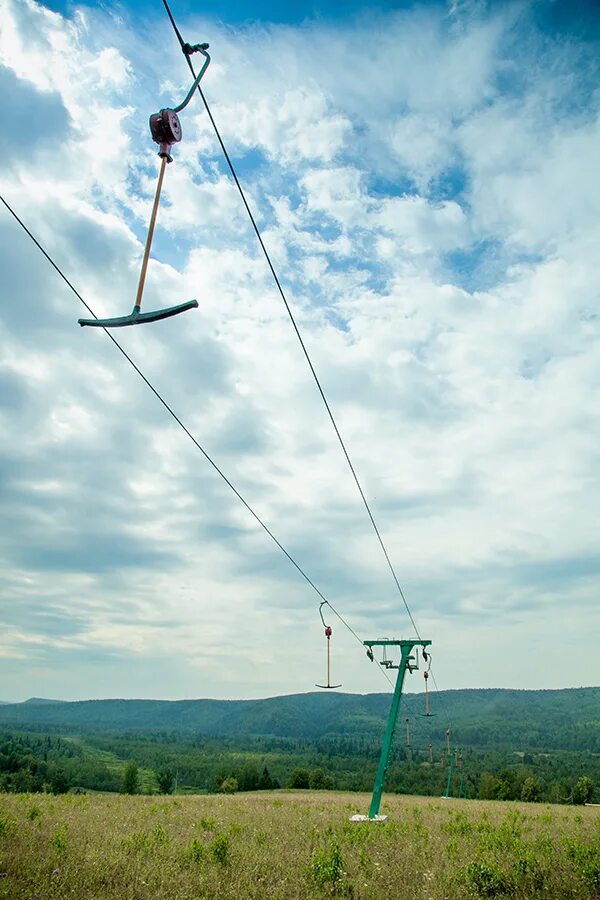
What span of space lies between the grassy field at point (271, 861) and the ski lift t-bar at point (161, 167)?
37.6ft

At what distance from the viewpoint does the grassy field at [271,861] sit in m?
13.5

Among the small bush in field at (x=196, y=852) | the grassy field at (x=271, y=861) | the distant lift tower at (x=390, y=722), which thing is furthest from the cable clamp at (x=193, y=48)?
the distant lift tower at (x=390, y=722)

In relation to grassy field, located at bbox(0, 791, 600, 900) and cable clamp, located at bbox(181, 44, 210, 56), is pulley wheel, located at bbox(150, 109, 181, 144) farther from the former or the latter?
grassy field, located at bbox(0, 791, 600, 900)

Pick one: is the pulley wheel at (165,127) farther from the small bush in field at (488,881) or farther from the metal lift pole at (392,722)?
the metal lift pole at (392,722)

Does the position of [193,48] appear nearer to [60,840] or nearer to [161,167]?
[161,167]

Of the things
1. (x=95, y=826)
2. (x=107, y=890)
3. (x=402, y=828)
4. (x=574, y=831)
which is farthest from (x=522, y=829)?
(x=107, y=890)

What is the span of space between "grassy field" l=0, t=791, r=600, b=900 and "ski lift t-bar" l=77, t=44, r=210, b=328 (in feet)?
37.6

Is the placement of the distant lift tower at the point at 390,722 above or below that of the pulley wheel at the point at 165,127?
below

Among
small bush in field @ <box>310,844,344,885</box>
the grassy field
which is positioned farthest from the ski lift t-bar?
small bush in field @ <box>310,844,344,885</box>

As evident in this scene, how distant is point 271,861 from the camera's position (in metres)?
16.2

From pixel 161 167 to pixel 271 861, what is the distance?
16.9 metres

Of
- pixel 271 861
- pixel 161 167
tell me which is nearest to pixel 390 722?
pixel 271 861

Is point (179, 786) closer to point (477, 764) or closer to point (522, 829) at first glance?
point (477, 764)

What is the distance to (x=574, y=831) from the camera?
83.3 feet
